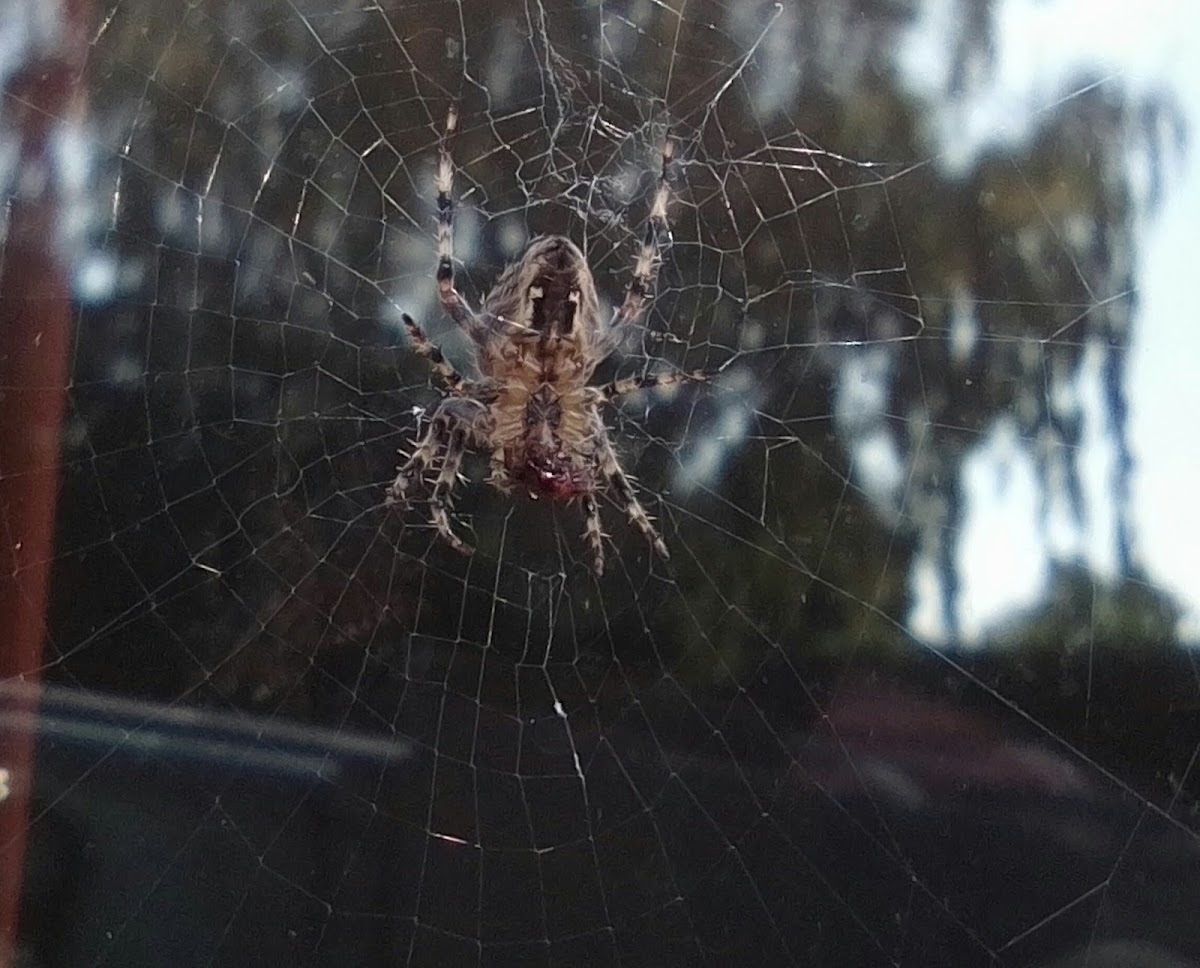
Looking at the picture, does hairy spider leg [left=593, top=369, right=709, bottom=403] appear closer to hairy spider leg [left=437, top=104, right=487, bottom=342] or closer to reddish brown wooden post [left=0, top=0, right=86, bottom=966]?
hairy spider leg [left=437, top=104, right=487, bottom=342]

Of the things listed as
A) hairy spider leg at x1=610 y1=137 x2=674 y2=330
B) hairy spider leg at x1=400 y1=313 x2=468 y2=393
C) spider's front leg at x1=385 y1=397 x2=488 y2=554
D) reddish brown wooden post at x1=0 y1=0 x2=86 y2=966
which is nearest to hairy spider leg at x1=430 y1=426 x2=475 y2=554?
spider's front leg at x1=385 y1=397 x2=488 y2=554

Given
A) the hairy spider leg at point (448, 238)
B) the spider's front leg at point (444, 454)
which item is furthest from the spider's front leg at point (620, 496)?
the hairy spider leg at point (448, 238)

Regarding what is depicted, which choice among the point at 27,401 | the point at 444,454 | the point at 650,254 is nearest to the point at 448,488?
the point at 444,454

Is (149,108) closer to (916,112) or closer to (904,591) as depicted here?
(916,112)


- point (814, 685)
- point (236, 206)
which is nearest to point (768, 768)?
point (814, 685)

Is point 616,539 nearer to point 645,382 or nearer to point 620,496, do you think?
point 620,496

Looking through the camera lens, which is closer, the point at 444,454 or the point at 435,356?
the point at 435,356

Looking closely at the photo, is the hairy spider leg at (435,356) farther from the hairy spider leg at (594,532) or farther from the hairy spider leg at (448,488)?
the hairy spider leg at (594,532)
